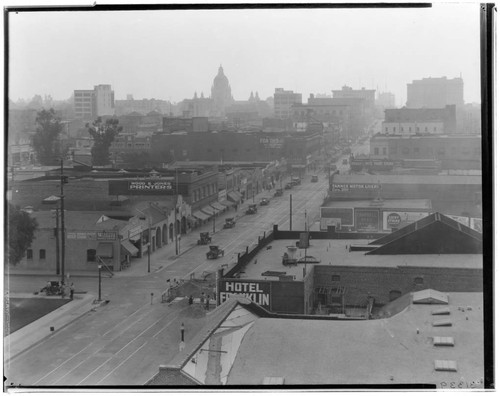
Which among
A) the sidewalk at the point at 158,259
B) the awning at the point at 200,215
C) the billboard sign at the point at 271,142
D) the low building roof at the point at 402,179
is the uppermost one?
the billboard sign at the point at 271,142

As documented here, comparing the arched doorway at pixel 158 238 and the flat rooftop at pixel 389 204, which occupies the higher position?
the flat rooftop at pixel 389 204

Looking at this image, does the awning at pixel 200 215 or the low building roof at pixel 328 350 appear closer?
the low building roof at pixel 328 350

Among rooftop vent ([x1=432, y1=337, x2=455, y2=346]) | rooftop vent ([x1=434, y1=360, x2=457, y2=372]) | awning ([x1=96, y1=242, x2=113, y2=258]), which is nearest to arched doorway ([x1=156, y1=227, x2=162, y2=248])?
awning ([x1=96, y1=242, x2=113, y2=258])

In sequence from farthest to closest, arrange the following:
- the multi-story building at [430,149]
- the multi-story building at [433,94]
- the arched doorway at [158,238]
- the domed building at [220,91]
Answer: the multi-story building at [430,149] < the multi-story building at [433,94] < the arched doorway at [158,238] < the domed building at [220,91]

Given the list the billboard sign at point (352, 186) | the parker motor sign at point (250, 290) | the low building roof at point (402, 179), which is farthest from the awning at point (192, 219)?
the parker motor sign at point (250, 290)

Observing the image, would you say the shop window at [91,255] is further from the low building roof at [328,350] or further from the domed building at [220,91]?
the low building roof at [328,350]

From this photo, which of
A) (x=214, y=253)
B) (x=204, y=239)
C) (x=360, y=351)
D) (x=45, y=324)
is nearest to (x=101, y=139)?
(x=204, y=239)

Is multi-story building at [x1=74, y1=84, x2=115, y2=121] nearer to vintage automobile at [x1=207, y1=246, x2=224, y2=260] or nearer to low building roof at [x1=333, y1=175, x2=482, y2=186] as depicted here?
vintage automobile at [x1=207, y1=246, x2=224, y2=260]

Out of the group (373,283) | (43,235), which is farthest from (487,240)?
(43,235)
